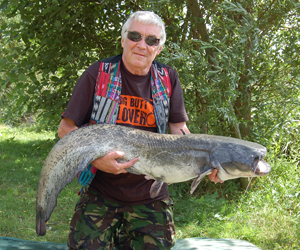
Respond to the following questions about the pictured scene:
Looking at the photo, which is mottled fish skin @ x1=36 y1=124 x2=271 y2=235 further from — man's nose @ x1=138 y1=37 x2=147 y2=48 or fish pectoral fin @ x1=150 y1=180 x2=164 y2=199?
man's nose @ x1=138 y1=37 x2=147 y2=48

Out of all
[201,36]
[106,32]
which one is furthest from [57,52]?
[201,36]

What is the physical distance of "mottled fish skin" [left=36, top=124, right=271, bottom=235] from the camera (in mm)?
2258

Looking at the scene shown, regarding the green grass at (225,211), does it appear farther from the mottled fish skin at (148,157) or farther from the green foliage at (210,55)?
the mottled fish skin at (148,157)

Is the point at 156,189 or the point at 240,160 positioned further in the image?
the point at 156,189

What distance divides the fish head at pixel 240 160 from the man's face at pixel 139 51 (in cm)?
98

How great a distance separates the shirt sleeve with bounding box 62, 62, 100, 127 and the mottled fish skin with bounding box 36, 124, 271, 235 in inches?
10.1

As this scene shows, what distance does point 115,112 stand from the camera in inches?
101

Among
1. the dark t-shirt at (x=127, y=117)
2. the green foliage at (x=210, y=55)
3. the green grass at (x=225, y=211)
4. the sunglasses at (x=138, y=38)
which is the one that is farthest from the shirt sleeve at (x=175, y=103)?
the green grass at (x=225, y=211)


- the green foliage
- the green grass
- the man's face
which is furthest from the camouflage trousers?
the green foliage

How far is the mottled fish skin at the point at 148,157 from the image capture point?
2258mm

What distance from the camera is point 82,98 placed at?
2525 mm

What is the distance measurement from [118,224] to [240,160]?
128cm

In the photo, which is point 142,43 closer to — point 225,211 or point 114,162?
point 114,162

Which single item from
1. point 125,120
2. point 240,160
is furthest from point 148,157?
point 240,160
